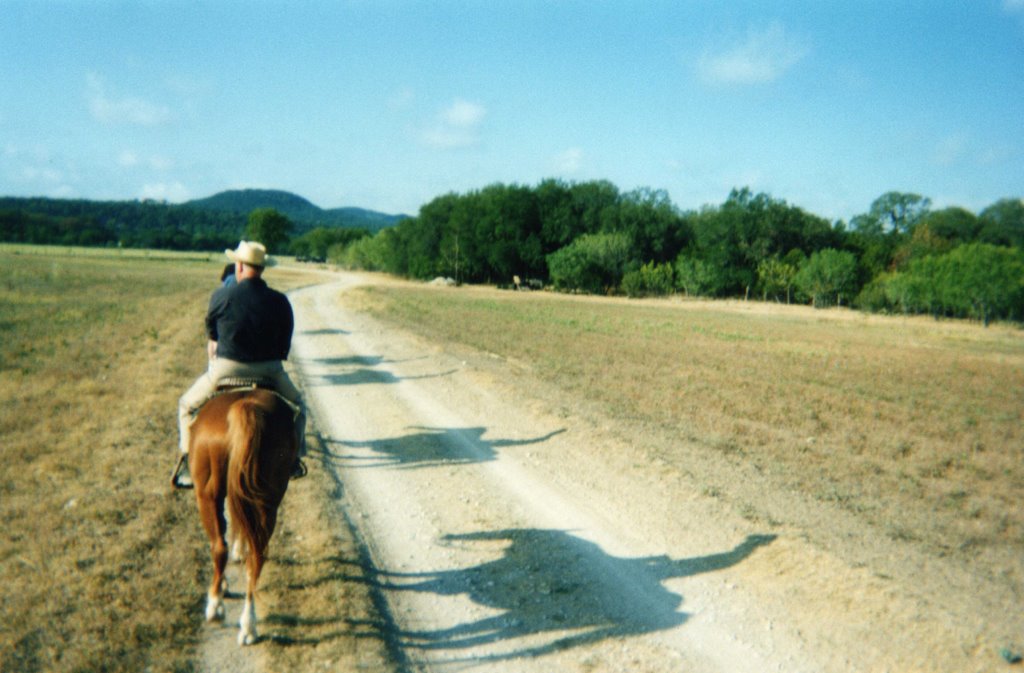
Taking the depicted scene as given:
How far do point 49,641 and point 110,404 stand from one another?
8104mm

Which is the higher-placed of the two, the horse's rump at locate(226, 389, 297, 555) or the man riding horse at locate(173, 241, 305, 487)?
the man riding horse at locate(173, 241, 305, 487)

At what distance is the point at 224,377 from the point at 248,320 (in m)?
0.61

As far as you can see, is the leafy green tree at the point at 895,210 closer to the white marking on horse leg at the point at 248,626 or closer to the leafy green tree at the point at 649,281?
the leafy green tree at the point at 649,281

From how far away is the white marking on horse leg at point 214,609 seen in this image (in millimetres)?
5074

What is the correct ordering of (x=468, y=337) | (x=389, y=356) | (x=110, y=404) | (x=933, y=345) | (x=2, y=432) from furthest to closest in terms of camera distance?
(x=933, y=345) → (x=468, y=337) → (x=389, y=356) → (x=110, y=404) → (x=2, y=432)

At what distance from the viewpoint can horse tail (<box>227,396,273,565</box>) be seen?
16.2ft

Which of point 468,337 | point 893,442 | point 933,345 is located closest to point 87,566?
point 893,442

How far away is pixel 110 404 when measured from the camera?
458 inches

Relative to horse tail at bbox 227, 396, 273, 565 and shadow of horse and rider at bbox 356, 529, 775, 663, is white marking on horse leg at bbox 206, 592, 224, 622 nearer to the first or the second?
horse tail at bbox 227, 396, 273, 565

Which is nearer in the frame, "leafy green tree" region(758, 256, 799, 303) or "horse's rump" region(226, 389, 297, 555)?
"horse's rump" region(226, 389, 297, 555)

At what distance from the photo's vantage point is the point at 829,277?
73.8 m

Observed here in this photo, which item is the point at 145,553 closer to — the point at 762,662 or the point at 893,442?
the point at 762,662

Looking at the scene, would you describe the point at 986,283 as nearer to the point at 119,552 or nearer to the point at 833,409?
the point at 833,409

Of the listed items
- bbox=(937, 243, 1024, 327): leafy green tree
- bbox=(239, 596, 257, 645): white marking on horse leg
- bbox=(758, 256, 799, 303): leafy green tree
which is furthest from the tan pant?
bbox=(758, 256, 799, 303): leafy green tree
